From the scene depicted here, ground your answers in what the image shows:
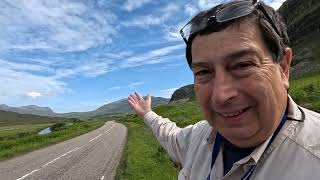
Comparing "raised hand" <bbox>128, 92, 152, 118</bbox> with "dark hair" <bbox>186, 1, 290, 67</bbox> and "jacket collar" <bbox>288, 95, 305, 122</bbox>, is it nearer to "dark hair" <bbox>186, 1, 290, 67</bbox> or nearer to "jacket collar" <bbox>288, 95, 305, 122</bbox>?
"dark hair" <bbox>186, 1, 290, 67</bbox>

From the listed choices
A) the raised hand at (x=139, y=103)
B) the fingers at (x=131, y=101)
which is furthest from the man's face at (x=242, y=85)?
the fingers at (x=131, y=101)

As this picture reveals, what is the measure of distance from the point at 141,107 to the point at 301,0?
114 m

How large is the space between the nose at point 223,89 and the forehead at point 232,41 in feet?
0.37

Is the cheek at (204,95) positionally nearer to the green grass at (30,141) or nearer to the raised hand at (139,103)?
the raised hand at (139,103)

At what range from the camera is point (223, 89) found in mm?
2129

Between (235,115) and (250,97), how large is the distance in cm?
12

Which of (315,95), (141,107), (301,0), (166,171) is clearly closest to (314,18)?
(301,0)

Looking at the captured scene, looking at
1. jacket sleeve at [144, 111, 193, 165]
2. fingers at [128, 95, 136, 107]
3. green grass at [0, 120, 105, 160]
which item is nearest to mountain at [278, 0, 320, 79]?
green grass at [0, 120, 105, 160]

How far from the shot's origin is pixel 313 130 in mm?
2029

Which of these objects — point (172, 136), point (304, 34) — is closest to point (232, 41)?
point (172, 136)

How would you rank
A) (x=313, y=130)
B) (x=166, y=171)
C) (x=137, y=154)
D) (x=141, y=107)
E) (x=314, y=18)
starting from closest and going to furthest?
(x=313, y=130) < (x=141, y=107) < (x=166, y=171) < (x=137, y=154) < (x=314, y=18)

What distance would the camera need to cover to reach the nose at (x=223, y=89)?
2119 mm

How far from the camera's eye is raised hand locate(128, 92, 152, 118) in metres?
4.09

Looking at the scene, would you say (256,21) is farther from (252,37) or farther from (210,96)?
(210,96)
